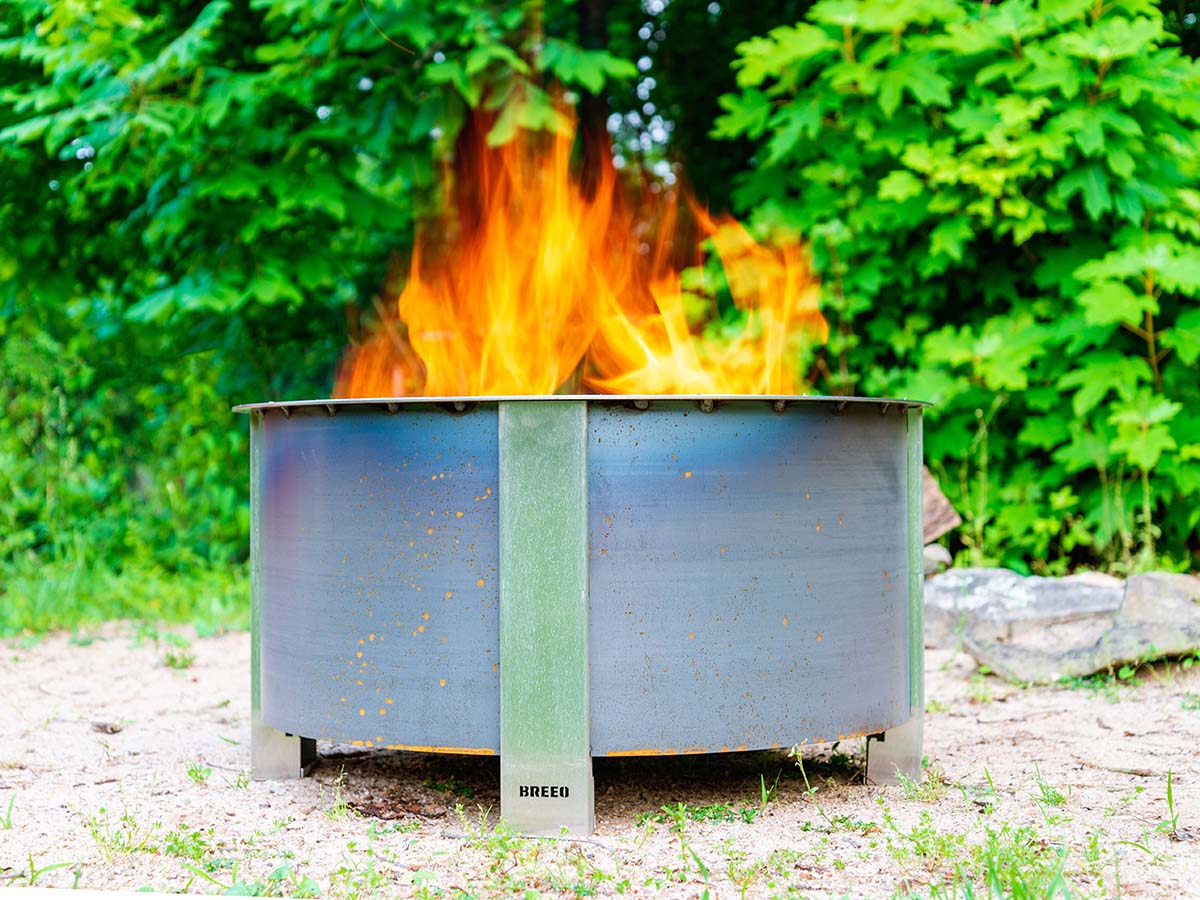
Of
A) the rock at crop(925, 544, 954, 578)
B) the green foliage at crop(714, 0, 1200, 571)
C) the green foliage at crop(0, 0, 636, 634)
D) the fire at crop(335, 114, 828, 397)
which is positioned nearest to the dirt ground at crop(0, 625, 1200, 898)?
the fire at crop(335, 114, 828, 397)

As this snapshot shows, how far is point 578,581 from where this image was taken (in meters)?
2.36

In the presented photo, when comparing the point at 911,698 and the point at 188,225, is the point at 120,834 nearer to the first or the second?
the point at 911,698

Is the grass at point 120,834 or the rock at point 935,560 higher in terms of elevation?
the rock at point 935,560

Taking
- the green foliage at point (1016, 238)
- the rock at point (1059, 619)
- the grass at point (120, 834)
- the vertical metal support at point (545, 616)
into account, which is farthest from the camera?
the green foliage at point (1016, 238)

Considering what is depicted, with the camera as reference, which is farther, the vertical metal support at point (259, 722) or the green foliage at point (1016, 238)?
the green foliage at point (1016, 238)

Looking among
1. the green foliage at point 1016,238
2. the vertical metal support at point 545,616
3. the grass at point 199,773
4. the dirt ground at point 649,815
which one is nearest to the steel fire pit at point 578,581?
the vertical metal support at point 545,616

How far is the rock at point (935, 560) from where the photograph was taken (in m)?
5.03

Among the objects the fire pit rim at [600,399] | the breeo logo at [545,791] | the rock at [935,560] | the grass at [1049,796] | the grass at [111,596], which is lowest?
the grass at [111,596]

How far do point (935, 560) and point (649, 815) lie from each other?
2.78 meters

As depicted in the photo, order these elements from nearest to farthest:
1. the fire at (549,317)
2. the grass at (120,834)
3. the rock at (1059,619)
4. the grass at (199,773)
Answer: the grass at (120,834) → the grass at (199,773) → the fire at (549,317) → the rock at (1059,619)

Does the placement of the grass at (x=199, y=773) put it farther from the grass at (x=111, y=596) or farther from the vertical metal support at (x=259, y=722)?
the grass at (x=111, y=596)

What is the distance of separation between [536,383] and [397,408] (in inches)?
22.2

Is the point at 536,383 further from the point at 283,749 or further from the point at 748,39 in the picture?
the point at 748,39

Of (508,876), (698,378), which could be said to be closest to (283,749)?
(508,876)
